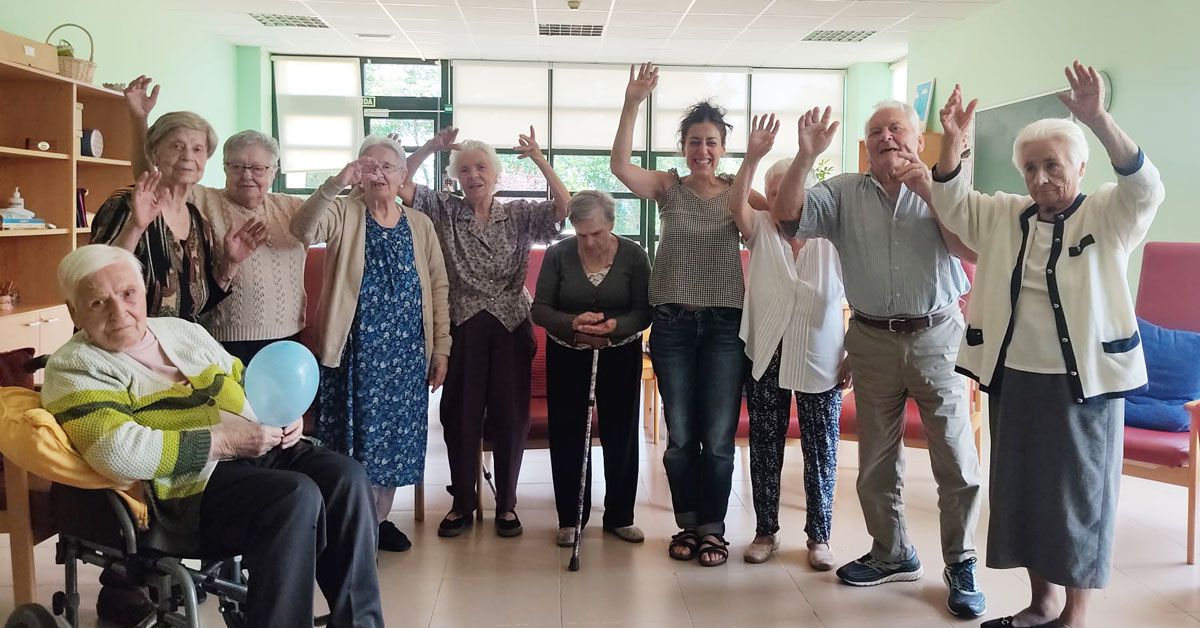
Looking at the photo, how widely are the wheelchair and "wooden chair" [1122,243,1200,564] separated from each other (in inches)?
116

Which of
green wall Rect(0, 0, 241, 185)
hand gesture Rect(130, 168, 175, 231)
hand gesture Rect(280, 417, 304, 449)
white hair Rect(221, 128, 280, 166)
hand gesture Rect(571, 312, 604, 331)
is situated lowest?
hand gesture Rect(280, 417, 304, 449)

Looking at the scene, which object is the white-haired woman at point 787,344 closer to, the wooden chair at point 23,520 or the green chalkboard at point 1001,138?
the wooden chair at point 23,520

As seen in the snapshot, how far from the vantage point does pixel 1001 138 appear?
7262mm

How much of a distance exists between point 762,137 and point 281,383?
1642 mm

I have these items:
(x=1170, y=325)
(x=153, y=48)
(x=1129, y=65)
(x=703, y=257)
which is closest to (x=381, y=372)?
(x=703, y=257)

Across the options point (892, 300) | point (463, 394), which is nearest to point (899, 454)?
point (892, 300)

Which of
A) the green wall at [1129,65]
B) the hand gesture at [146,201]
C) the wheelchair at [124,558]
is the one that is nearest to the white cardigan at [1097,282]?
the wheelchair at [124,558]

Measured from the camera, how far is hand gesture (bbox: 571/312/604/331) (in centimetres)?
294

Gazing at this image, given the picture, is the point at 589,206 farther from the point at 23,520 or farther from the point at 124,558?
the point at 23,520

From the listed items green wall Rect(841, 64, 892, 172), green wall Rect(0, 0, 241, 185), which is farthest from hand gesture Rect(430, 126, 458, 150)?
green wall Rect(841, 64, 892, 172)

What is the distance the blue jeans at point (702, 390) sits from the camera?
9.48 feet

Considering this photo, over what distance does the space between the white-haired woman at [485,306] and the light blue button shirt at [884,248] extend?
97 centimetres

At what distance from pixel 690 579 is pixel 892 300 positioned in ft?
3.68

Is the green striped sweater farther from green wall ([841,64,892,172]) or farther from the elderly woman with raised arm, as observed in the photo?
green wall ([841,64,892,172])
